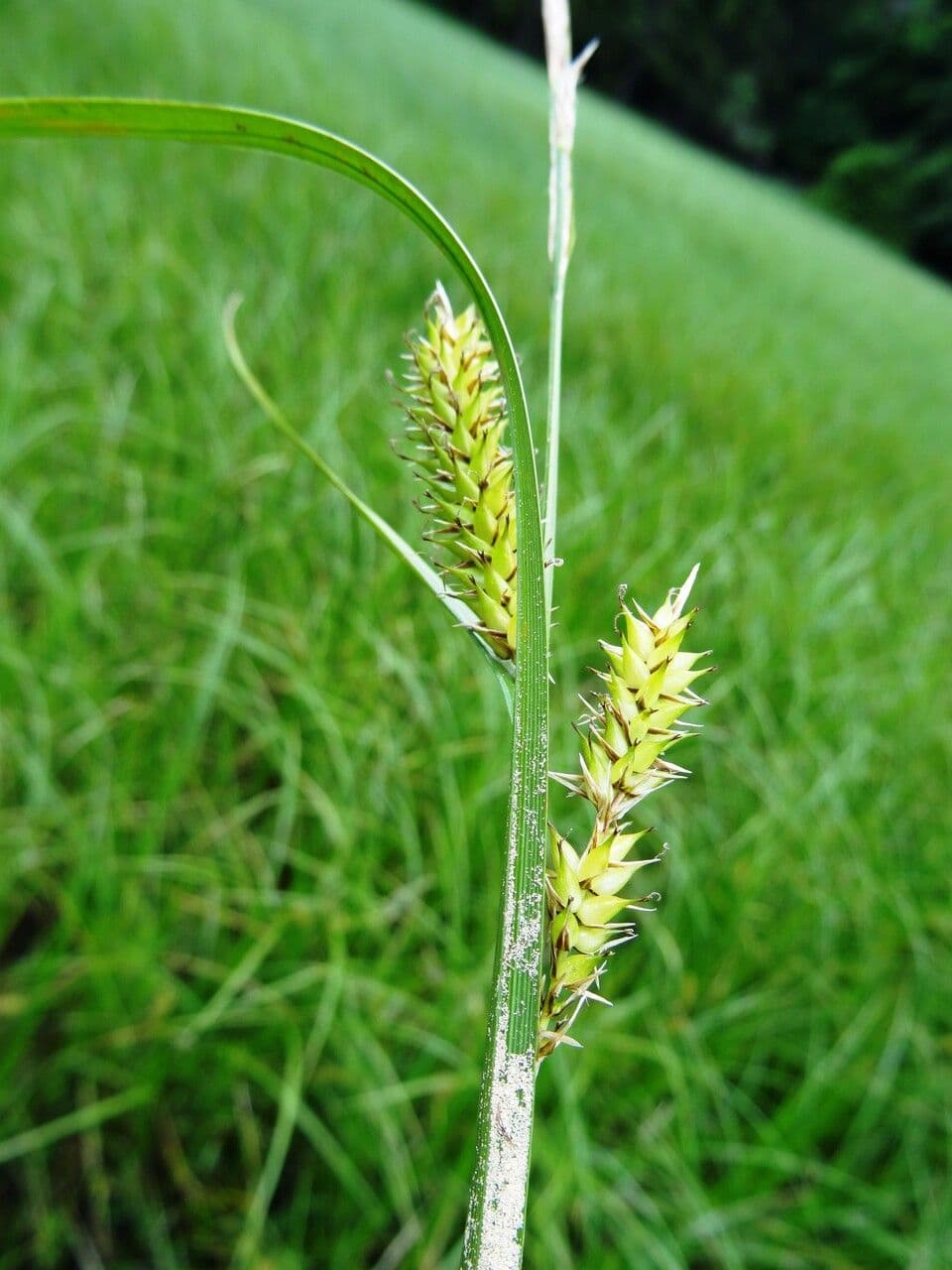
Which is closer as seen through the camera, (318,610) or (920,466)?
(318,610)

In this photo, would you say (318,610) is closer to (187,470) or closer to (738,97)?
(187,470)

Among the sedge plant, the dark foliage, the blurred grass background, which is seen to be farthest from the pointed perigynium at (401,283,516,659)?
the dark foliage

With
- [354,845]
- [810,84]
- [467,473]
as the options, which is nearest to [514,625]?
[467,473]

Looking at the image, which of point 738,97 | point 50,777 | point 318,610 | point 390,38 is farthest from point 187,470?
point 738,97

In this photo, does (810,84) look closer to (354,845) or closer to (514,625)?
(354,845)

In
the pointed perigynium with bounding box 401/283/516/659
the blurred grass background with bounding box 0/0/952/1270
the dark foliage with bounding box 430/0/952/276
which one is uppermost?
the dark foliage with bounding box 430/0/952/276

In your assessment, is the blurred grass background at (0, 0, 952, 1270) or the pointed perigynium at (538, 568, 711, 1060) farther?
the blurred grass background at (0, 0, 952, 1270)

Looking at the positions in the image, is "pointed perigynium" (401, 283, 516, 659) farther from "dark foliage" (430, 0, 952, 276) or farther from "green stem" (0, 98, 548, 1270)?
"dark foliage" (430, 0, 952, 276)
